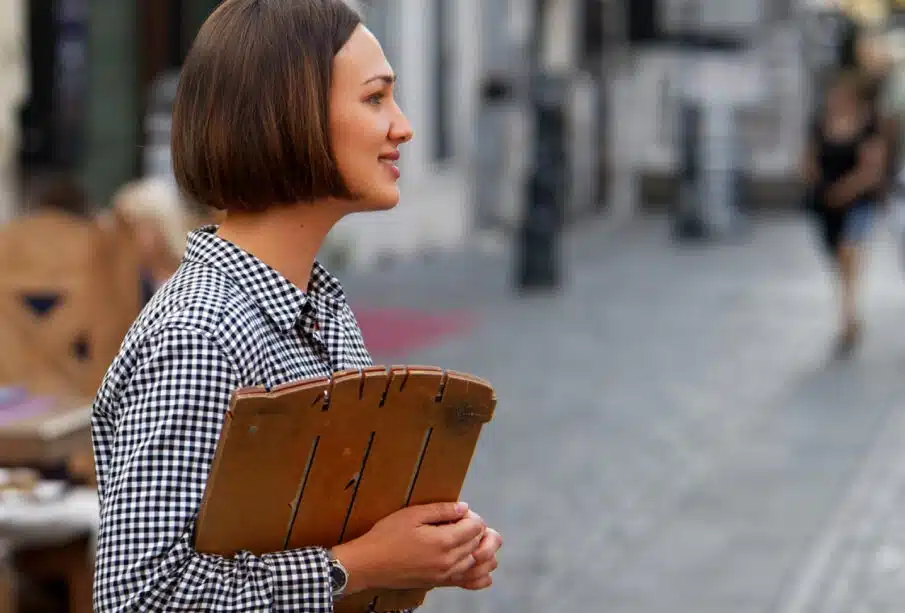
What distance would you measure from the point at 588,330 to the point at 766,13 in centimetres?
1516

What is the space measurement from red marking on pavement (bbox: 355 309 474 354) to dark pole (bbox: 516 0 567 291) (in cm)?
172

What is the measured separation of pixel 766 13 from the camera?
2683 cm

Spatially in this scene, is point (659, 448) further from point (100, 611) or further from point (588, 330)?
point (100, 611)

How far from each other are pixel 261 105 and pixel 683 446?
22.7 ft

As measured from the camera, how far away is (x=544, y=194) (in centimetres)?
1544

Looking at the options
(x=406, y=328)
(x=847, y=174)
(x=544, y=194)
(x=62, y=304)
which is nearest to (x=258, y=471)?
(x=62, y=304)

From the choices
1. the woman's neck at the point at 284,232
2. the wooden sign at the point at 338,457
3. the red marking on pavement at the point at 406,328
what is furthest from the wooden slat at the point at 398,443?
the red marking on pavement at the point at 406,328

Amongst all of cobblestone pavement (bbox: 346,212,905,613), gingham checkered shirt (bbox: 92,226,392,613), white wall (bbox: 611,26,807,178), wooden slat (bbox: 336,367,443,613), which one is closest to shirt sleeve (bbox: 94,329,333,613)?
gingham checkered shirt (bbox: 92,226,392,613)

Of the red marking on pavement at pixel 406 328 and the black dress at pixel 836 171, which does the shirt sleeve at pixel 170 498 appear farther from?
the black dress at pixel 836 171

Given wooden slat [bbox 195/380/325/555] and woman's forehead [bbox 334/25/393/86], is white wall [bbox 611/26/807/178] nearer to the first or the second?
woman's forehead [bbox 334/25/393/86]

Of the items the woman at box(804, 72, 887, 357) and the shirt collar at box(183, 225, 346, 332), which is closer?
the shirt collar at box(183, 225, 346, 332)

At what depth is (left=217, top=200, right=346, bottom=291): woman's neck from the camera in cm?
204

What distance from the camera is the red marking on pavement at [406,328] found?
11.9m

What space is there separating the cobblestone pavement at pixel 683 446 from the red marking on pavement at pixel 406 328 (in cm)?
19
